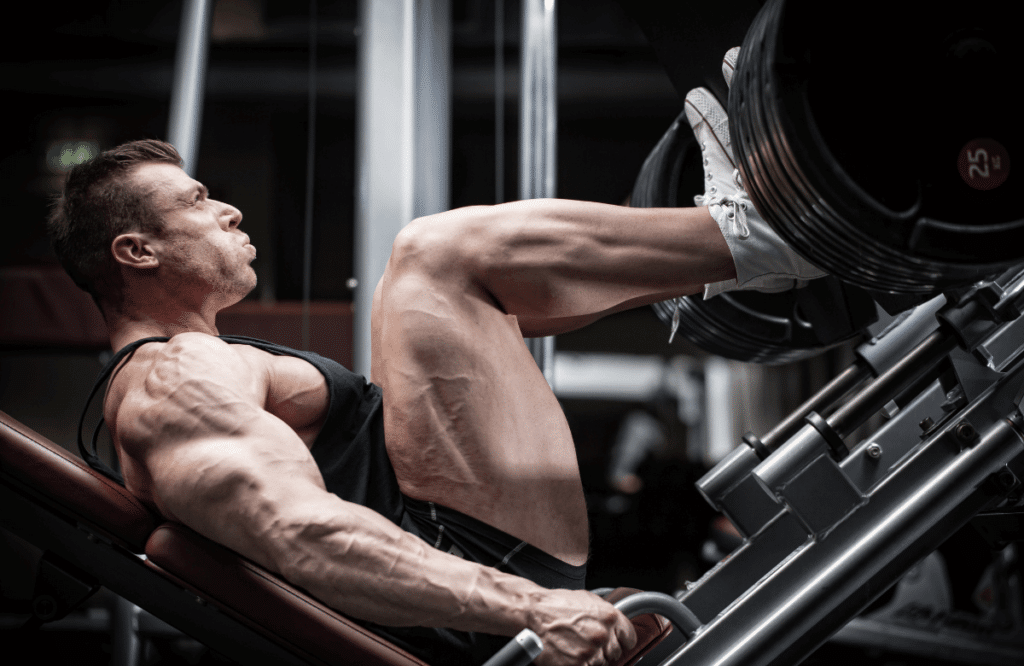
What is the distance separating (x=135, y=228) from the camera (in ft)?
2.67

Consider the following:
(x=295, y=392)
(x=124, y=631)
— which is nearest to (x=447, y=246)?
(x=295, y=392)

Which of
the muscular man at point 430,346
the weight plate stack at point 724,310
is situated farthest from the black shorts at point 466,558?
the weight plate stack at point 724,310

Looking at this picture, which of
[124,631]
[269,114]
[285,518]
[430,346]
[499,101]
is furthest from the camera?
[499,101]

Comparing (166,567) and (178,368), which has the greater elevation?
(178,368)

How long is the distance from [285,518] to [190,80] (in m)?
0.82

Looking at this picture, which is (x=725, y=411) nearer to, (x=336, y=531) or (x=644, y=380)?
(x=644, y=380)

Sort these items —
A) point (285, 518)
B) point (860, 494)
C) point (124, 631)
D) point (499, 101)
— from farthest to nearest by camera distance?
point (499, 101) → point (124, 631) → point (860, 494) → point (285, 518)

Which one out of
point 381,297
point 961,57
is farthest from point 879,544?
point 381,297

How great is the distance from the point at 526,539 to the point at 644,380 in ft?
6.36

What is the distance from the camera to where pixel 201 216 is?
0.84m

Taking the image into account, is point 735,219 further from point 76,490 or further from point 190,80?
point 190,80

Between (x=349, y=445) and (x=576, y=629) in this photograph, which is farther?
(x=349, y=445)

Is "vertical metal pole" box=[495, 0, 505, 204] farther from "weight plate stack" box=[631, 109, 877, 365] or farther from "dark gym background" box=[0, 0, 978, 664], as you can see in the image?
"weight plate stack" box=[631, 109, 877, 365]

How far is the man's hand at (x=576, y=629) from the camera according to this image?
0.68m
